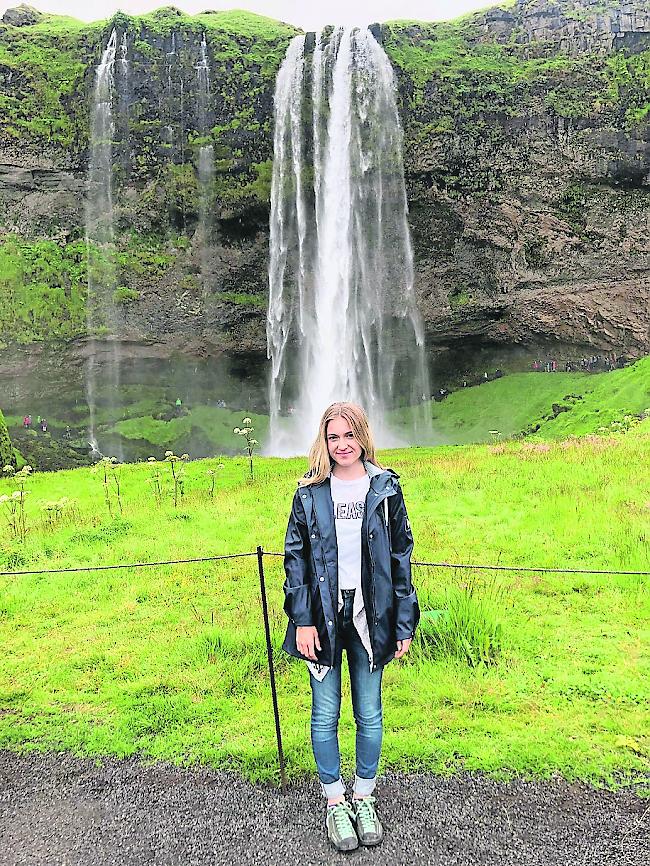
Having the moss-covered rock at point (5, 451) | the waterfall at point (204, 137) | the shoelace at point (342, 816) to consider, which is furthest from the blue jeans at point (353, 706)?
the waterfall at point (204, 137)

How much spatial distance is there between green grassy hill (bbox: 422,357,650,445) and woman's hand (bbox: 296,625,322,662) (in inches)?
808

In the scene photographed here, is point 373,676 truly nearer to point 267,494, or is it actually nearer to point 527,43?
point 267,494

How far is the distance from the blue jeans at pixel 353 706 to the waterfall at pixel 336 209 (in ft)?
75.1

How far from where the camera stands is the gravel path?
12.2ft

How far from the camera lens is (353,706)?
12.5ft

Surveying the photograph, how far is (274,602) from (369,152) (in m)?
24.2

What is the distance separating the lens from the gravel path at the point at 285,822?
12.2 feet

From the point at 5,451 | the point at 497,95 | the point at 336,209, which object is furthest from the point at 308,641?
the point at 497,95

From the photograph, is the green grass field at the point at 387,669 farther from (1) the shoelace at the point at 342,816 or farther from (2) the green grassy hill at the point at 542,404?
(2) the green grassy hill at the point at 542,404

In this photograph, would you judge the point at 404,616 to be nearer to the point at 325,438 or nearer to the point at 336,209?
the point at 325,438

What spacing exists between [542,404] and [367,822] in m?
25.5

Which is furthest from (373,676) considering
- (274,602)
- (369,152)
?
(369,152)

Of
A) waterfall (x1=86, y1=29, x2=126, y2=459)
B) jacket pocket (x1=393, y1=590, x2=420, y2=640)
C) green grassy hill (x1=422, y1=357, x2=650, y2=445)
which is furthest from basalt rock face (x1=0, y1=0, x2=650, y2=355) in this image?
jacket pocket (x1=393, y1=590, x2=420, y2=640)

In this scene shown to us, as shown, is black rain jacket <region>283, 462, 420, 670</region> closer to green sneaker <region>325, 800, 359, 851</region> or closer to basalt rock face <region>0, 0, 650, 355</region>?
green sneaker <region>325, 800, 359, 851</region>
